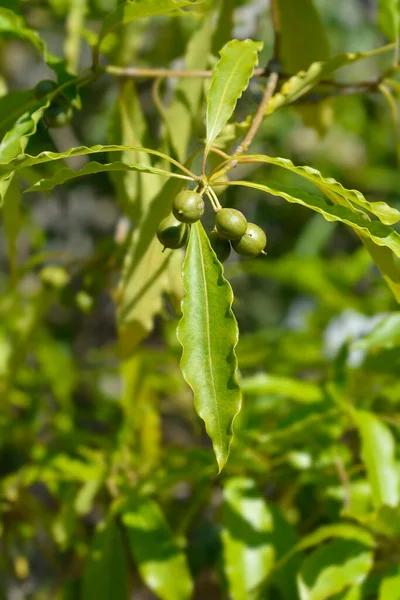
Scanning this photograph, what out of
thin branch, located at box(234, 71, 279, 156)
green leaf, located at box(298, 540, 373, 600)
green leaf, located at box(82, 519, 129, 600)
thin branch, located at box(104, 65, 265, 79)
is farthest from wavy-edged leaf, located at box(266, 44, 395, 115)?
green leaf, located at box(82, 519, 129, 600)

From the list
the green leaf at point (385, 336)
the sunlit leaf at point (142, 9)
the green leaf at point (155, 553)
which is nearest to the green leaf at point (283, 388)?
the green leaf at point (385, 336)

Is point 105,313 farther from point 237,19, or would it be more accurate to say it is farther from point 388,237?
point 388,237

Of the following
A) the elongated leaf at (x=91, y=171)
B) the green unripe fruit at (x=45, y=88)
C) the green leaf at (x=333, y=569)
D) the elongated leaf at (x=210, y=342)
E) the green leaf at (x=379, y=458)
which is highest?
A: the green unripe fruit at (x=45, y=88)

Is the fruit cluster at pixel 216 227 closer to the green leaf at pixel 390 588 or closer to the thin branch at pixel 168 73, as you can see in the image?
the thin branch at pixel 168 73

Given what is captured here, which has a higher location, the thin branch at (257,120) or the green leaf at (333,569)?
the thin branch at (257,120)

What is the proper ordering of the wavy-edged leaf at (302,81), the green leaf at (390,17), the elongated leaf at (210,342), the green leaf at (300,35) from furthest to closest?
the green leaf at (300,35), the green leaf at (390,17), the wavy-edged leaf at (302,81), the elongated leaf at (210,342)

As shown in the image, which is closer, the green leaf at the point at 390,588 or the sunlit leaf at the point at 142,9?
the sunlit leaf at the point at 142,9

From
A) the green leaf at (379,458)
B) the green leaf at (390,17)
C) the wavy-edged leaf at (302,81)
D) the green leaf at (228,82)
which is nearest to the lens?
the green leaf at (228,82)
